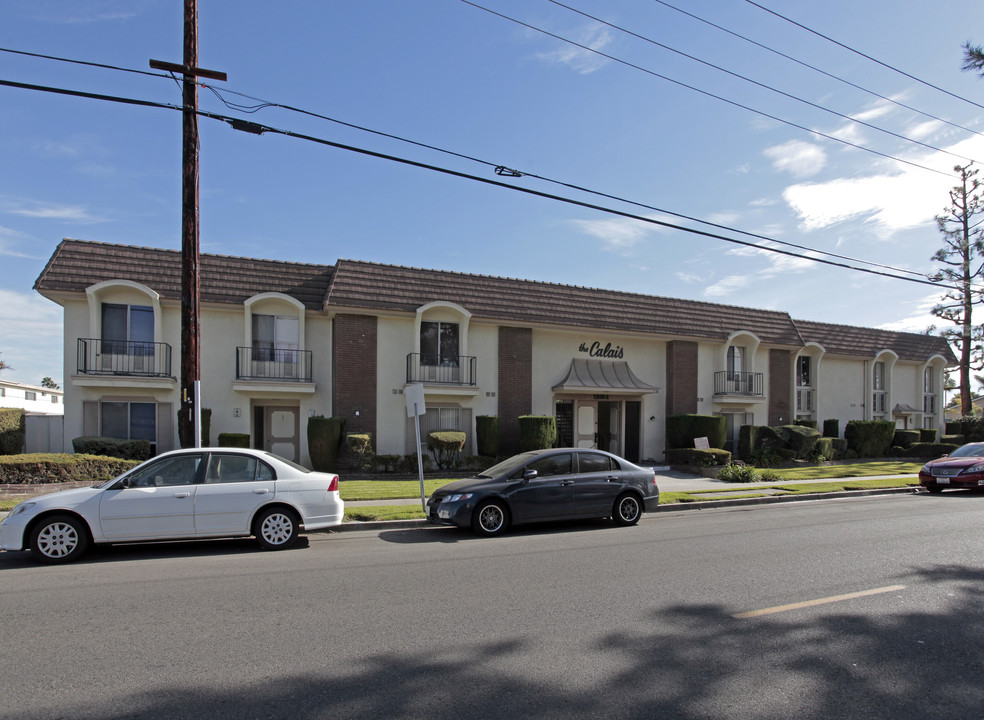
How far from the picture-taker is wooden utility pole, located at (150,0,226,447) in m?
11.0

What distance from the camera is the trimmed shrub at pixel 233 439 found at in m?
17.9

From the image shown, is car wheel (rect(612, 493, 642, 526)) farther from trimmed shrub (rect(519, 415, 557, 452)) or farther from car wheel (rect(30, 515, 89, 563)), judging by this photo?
trimmed shrub (rect(519, 415, 557, 452))

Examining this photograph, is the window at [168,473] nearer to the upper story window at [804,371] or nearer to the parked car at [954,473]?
the parked car at [954,473]

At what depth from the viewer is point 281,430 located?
66.1 ft

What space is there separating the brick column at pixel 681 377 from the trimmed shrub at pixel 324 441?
13.2 metres

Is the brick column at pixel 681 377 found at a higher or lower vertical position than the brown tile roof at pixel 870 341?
lower

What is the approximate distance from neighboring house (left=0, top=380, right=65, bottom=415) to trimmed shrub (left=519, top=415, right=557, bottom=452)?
28435 millimetres

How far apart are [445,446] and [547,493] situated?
9.53 m

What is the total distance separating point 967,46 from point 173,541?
1521 centimetres

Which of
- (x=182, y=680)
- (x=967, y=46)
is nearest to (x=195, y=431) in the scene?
(x=182, y=680)

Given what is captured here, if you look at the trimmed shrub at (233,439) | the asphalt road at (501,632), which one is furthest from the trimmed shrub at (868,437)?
the trimmed shrub at (233,439)

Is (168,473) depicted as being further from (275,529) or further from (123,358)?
(123,358)

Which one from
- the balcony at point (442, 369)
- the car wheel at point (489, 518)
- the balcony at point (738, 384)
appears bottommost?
the car wheel at point (489, 518)

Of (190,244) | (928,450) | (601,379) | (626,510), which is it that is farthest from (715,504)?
(928,450)
